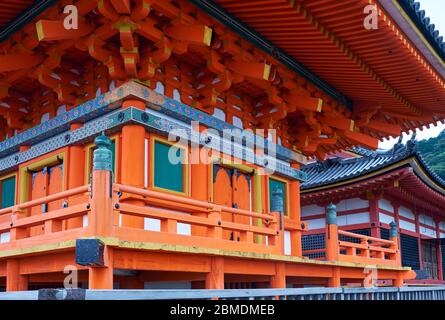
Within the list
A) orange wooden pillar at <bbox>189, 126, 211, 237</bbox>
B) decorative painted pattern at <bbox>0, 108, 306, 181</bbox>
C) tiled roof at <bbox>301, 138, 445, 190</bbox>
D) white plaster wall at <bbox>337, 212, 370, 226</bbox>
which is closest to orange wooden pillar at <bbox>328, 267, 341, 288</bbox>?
decorative painted pattern at <bbox>0, 108, 306, 181</bbox>

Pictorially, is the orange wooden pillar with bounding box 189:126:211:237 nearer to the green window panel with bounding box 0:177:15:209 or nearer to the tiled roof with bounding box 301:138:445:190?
the green window panel with bounding box 0:177:15:209

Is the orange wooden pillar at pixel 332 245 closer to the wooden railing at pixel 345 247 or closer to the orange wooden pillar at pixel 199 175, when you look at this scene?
the wooden railing at pixel 345 247

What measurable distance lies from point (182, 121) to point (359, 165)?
10221mm

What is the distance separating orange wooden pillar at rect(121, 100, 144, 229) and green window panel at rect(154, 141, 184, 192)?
0.43 m

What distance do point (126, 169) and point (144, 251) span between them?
1.95 meters

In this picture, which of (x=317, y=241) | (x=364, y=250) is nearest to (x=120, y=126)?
(x=364, y=250)

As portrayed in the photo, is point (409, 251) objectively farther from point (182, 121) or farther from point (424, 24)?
point (182, 121)

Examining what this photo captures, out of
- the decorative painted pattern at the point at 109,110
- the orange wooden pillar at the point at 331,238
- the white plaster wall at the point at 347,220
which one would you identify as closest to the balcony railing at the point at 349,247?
the orange wooden pillar at the point at 331,238

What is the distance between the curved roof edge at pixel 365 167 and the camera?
16312mm
